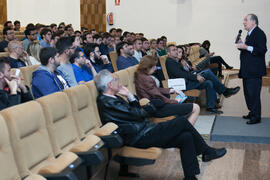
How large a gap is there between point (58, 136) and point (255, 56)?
3.35 meters

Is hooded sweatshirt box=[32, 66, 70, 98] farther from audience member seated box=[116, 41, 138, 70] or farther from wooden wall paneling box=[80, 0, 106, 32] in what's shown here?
wooden wall paneling box=[80, 0, 106, 32]

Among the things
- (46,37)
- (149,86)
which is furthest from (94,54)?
(46,37)

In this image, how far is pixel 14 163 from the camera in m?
2.30

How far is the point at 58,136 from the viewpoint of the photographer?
2.87 meters

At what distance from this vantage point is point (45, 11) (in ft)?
47.0

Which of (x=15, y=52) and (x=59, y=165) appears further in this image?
(x=15, y=52)

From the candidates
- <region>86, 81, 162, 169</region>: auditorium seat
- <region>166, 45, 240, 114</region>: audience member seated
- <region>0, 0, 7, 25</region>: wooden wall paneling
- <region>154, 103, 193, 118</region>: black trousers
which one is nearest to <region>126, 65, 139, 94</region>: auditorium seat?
<region>154, 103, 193, 118</region>: black trousers

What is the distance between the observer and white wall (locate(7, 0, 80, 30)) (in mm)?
13953

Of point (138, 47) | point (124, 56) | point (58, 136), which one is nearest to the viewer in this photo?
point (58, 136)

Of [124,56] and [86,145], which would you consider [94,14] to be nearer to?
[124,56]

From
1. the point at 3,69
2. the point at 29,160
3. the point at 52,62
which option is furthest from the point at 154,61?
the point at 29,160

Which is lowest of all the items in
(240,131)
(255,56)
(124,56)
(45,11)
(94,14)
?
(240,131)

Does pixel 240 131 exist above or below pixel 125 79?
below

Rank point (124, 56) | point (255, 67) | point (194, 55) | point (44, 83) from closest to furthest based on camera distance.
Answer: point (44, 83) → point (255, 67) → point (124, 56) → point (194, 55)
